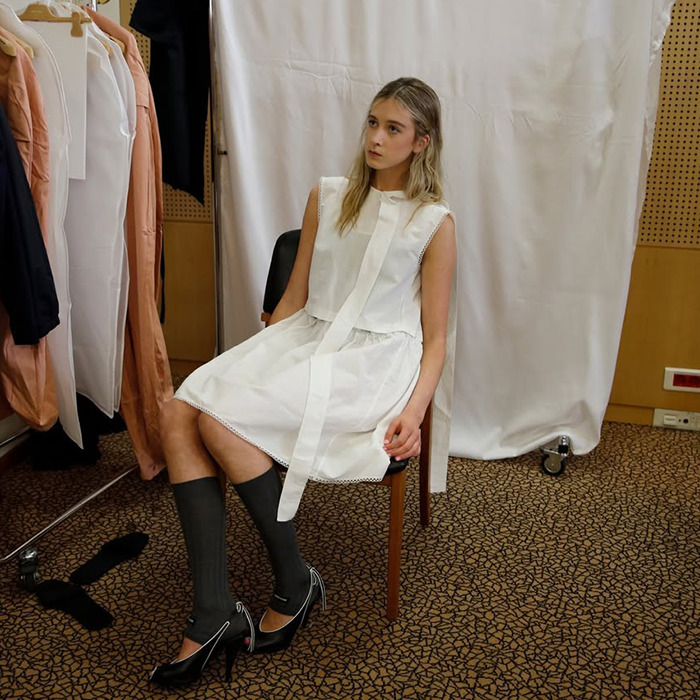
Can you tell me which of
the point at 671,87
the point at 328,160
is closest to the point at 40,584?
the point at 328,160

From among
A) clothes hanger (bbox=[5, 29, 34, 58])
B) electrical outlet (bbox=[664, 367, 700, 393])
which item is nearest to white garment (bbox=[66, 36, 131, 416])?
clothes hanger (bbox=[5, 29, 34, 58])

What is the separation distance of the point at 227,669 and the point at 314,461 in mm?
469

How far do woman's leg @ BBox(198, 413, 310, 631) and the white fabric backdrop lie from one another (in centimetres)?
113

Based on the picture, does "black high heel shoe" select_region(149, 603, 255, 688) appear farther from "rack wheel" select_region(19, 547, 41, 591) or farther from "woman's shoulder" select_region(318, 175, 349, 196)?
"woman's shoulder" select_region(318, 175, 349, 196)

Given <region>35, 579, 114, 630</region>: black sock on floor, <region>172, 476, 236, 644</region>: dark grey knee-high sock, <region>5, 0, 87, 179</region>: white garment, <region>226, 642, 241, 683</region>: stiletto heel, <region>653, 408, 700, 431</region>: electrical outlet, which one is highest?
<region>5, 0, 87, 179</region>: white garment

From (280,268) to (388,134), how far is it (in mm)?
530

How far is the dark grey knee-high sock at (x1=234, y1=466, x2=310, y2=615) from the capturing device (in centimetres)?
157

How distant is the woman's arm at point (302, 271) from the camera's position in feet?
6.44

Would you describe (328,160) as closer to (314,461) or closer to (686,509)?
(314,461)

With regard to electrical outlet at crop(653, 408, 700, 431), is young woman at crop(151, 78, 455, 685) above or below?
above

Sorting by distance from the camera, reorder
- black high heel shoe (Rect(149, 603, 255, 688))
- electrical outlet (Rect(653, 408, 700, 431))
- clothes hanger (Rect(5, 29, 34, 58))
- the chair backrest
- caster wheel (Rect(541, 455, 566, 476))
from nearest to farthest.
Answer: black high heel shoe (Rect(149, 603, 255, 688))
clothes hanger (Rect(5, 29, 34, 58))
the chair backrest
caster wheel (Rect(541, 455, 566, 476))
electrical outlet (Rect(653, 408, 700, 431))

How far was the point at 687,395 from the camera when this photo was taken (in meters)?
2.89

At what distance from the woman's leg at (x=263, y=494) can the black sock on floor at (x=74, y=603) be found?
0.43 m

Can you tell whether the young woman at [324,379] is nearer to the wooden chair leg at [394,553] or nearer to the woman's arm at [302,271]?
the woman's arm at [302,271]
